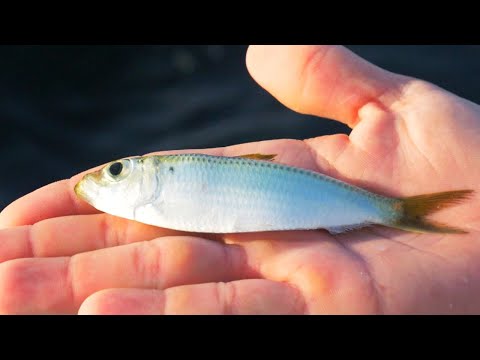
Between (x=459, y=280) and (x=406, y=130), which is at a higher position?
(x=406, y=130)

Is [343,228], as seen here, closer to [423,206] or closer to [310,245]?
[310,245]

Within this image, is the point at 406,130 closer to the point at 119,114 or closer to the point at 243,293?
the point at 243,293

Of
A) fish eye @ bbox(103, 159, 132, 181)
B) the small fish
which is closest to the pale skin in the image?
the small fish

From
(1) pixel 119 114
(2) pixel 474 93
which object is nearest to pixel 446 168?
(2) pixel 474 93

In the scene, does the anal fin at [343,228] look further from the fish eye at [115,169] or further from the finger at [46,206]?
the finger at [46,206]

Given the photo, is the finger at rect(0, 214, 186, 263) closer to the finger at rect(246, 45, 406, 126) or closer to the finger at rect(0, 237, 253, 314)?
the finger at rect(0, 237, 253, 314)

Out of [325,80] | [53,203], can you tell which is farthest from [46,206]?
[325,80]
